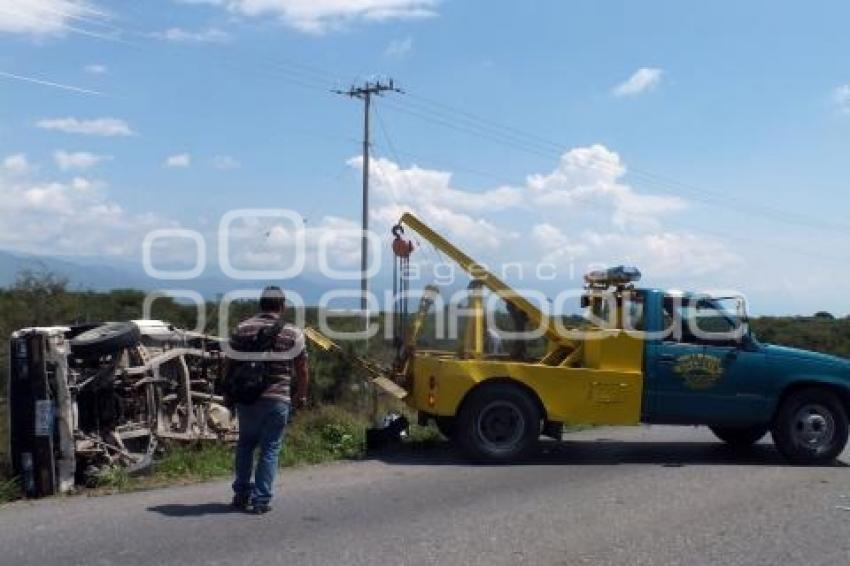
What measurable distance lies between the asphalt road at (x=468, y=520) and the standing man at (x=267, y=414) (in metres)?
0.26

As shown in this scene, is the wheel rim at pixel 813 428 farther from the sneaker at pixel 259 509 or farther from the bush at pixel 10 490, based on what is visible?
the bush at pixel 10 490

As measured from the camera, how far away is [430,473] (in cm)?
1036

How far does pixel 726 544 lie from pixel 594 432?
7.30m

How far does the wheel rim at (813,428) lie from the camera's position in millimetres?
11594

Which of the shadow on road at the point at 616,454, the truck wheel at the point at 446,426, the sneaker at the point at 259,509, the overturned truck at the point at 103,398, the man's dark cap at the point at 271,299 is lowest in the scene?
the shadow on road at the point at 616,454

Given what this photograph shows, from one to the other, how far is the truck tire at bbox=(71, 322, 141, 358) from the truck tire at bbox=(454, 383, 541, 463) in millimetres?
3687

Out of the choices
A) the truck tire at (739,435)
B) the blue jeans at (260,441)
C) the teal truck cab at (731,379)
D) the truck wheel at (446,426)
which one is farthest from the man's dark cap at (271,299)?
the truck tire at (739,435)

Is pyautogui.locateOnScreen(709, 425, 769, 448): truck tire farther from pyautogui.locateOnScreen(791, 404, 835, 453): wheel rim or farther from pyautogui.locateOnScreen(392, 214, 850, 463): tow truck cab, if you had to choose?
pyautogui.locateOnScreen(791, 404, 835, 453): wheel rim

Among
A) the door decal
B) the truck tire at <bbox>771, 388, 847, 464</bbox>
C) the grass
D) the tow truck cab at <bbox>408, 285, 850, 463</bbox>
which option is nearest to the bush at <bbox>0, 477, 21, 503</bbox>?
the grass

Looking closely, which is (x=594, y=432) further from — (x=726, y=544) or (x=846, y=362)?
(x=726, y=544)

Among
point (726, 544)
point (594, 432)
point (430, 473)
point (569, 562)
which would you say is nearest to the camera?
point (569, 562)

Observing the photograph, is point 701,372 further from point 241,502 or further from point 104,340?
point 104,340

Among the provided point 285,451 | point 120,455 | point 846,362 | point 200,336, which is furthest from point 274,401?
point 846,362

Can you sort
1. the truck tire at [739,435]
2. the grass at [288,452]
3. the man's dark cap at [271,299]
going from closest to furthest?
the man's dark cap at [271,299] < the grass at [288,452] < the truck tire at [739,435]
